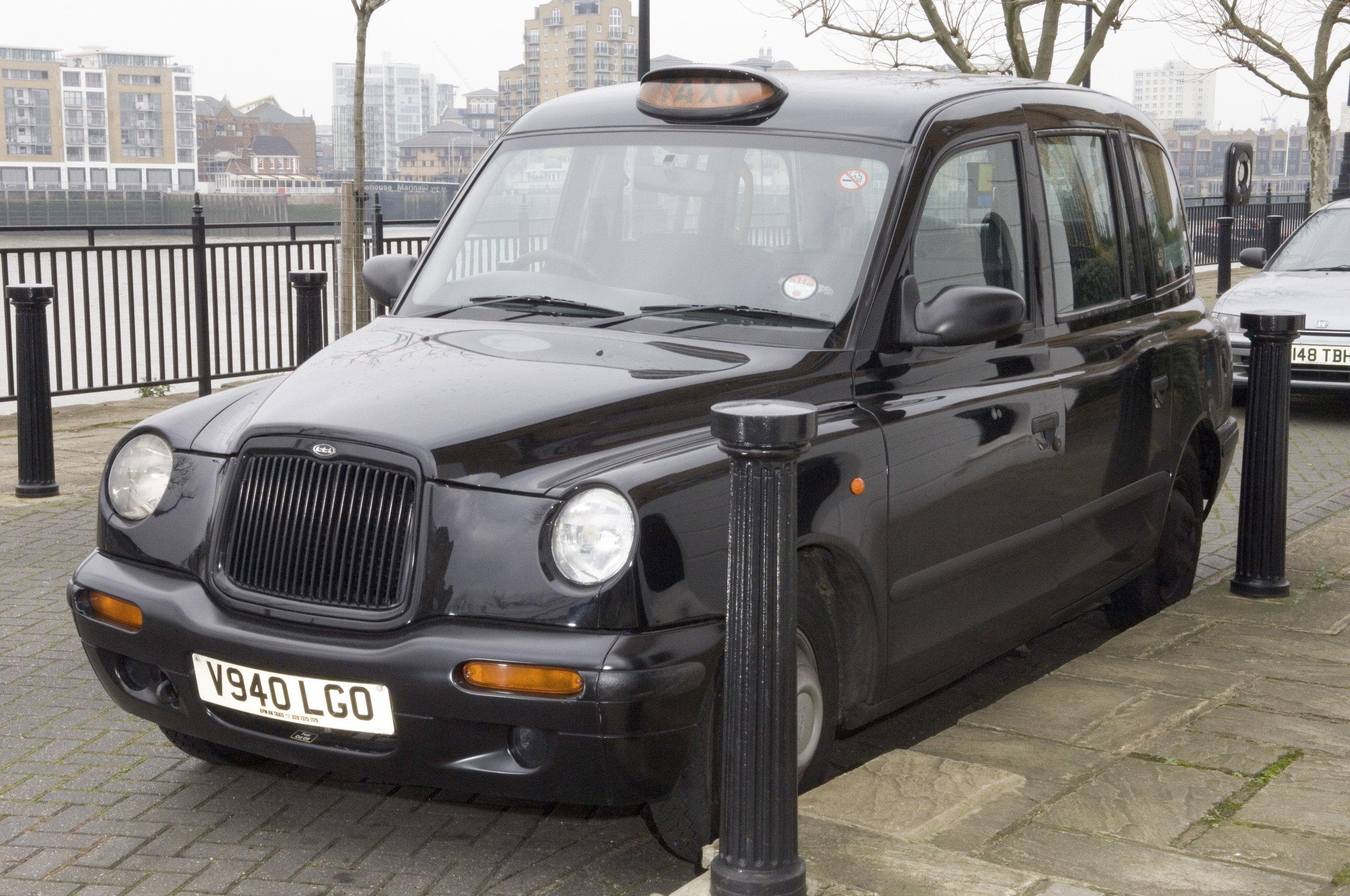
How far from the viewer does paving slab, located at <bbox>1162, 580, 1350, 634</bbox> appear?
5.43m

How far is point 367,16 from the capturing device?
13.3m

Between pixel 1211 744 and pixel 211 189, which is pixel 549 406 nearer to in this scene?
pixel 1211 744

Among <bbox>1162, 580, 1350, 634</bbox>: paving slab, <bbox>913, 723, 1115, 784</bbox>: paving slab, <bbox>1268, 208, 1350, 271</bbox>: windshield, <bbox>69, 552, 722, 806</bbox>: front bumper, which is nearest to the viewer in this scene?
<bbox>69, 552, 722, 806</bbox>: front bumper

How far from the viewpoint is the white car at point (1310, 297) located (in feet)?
36.1

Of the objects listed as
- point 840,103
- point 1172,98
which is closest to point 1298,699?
point 840,103

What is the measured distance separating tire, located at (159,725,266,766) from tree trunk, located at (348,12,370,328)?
803cm

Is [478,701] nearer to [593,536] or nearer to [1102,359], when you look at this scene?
[593,536]

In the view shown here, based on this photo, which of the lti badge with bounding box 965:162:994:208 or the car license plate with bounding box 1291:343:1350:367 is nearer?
the lti badge with bounding box 965:162:994:208

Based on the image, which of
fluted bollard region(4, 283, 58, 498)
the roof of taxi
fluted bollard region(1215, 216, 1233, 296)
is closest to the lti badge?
the roof of taxi

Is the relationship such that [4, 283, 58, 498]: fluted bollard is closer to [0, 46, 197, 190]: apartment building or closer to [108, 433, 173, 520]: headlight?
[108, 433, 173, 520]: headlight

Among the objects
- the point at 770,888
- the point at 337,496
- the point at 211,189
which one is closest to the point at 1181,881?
the point at 770,888

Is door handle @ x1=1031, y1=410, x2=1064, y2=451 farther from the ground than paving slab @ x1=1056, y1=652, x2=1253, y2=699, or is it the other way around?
door handle @ x1=1031, y1=410, x2=1064, y2=451

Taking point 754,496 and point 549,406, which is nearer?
point 754,496

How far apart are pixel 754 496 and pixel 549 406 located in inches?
33.5
